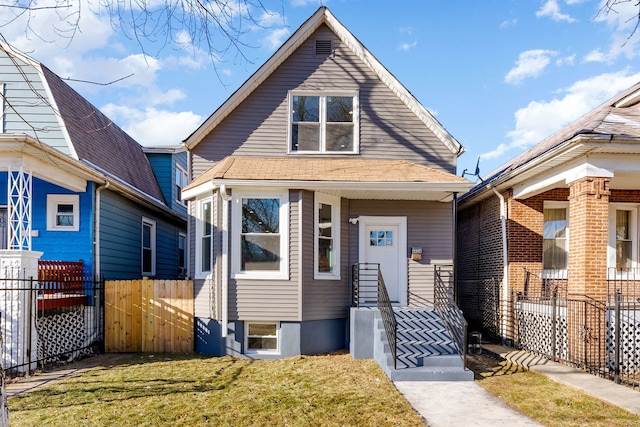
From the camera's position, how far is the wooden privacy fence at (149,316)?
1125 cm

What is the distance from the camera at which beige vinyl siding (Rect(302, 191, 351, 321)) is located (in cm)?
1061

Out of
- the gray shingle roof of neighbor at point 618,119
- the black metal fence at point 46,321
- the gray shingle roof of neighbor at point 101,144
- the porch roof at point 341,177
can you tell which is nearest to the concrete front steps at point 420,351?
the porch roof at point 341,177

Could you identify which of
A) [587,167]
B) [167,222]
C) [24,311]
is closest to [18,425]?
[24,311]

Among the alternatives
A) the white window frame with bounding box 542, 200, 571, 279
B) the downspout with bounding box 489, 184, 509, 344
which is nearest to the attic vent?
the downspout with bounding box 489, 184, 509, 344

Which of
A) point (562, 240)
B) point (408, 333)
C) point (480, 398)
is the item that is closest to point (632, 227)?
point (562, 240)

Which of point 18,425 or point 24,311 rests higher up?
point 24,311

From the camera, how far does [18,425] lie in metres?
5.90

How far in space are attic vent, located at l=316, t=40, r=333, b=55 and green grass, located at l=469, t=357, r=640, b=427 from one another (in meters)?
7.81

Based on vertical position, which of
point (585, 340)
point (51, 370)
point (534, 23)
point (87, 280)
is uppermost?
point (534, 23)

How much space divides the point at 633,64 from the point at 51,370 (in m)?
9.97

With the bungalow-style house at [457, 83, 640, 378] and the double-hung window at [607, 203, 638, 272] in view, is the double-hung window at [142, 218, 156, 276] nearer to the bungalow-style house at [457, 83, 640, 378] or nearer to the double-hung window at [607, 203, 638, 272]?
the bungalow-style house at [457, 83, 640, 378]

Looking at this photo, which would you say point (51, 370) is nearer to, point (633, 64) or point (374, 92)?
point (374, 92)

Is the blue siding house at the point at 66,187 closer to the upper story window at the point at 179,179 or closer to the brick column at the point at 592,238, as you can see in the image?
the upper story window at the point at 179,179

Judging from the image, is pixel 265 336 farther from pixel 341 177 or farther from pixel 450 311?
pixel 450 311
